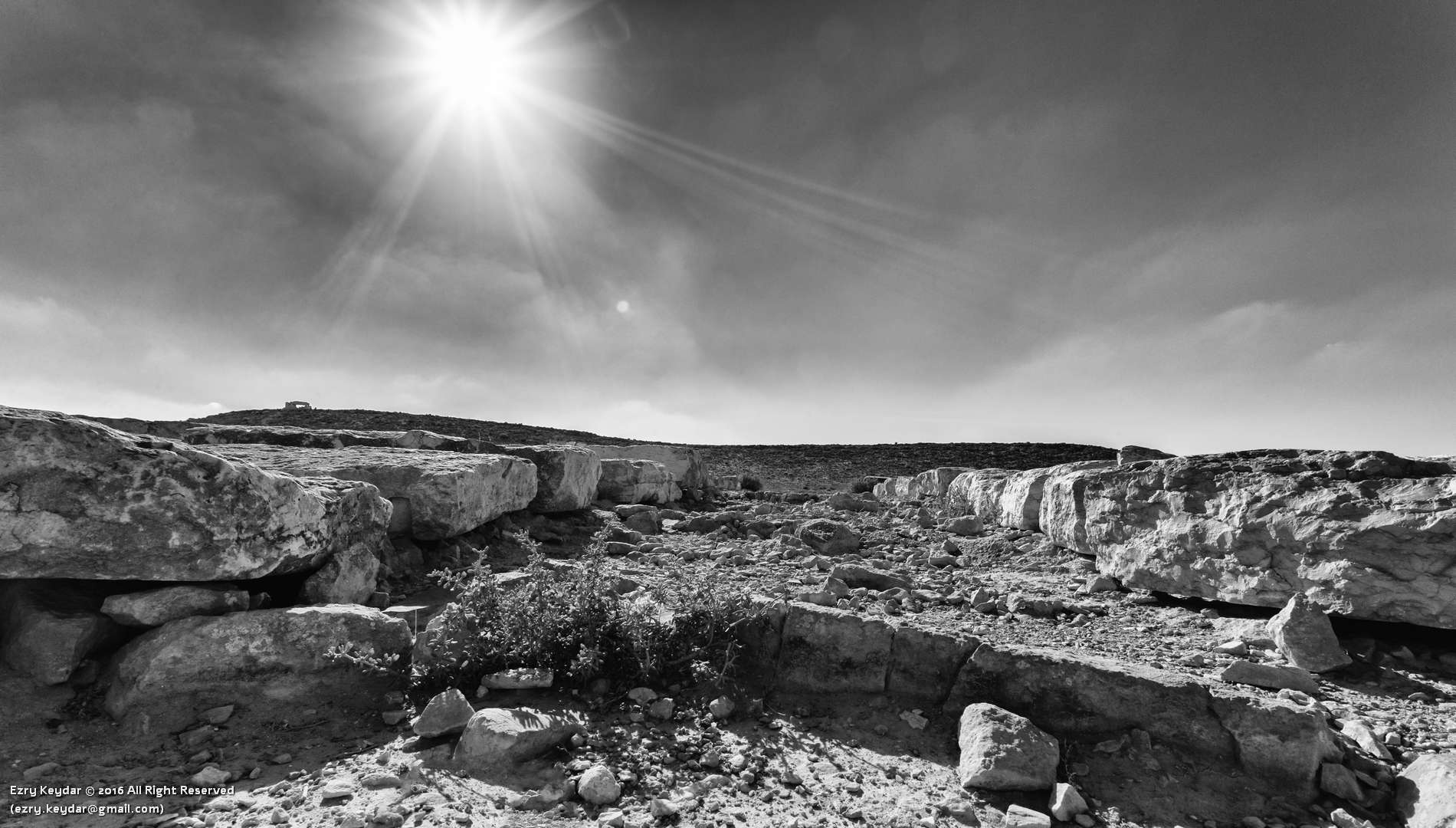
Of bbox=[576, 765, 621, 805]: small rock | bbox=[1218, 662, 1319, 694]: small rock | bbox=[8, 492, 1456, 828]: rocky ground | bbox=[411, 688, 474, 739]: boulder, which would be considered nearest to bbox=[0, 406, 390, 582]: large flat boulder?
bbox=[8, 492, 1456, 828]: rocky ground

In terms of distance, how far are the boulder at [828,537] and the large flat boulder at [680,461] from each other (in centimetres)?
606

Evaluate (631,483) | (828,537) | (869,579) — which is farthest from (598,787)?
(631,483)

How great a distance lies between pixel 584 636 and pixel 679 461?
10.7 m

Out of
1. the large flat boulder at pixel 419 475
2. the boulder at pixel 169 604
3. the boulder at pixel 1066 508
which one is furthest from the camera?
the boulder at pixel 1066 508

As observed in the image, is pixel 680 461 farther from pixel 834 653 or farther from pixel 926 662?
pixel 926 662

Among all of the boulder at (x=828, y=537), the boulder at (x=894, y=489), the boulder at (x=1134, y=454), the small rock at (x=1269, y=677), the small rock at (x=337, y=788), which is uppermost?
the boulder at (x=1134, y=454)

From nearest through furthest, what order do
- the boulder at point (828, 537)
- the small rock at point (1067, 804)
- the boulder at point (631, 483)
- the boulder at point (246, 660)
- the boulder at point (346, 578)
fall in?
the small rock at point (1067, 804), the boulder at point (246, 660), the boulder at point (346, 578), the boulder at point (828, 537), the boulder at point (631, 483)

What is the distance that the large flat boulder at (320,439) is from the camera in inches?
297

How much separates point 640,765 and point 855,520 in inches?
286

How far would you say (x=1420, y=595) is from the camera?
10.9 feet

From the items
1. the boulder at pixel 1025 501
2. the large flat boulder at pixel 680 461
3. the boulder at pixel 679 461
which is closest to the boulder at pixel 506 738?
the boulder at pixel 1025 501

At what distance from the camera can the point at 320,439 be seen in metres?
7.66

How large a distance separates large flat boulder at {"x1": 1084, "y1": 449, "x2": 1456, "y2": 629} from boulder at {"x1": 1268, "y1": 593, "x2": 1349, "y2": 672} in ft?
1.08

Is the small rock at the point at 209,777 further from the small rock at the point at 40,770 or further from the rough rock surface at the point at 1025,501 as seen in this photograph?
the rough rock surface at the point at 1025,501
